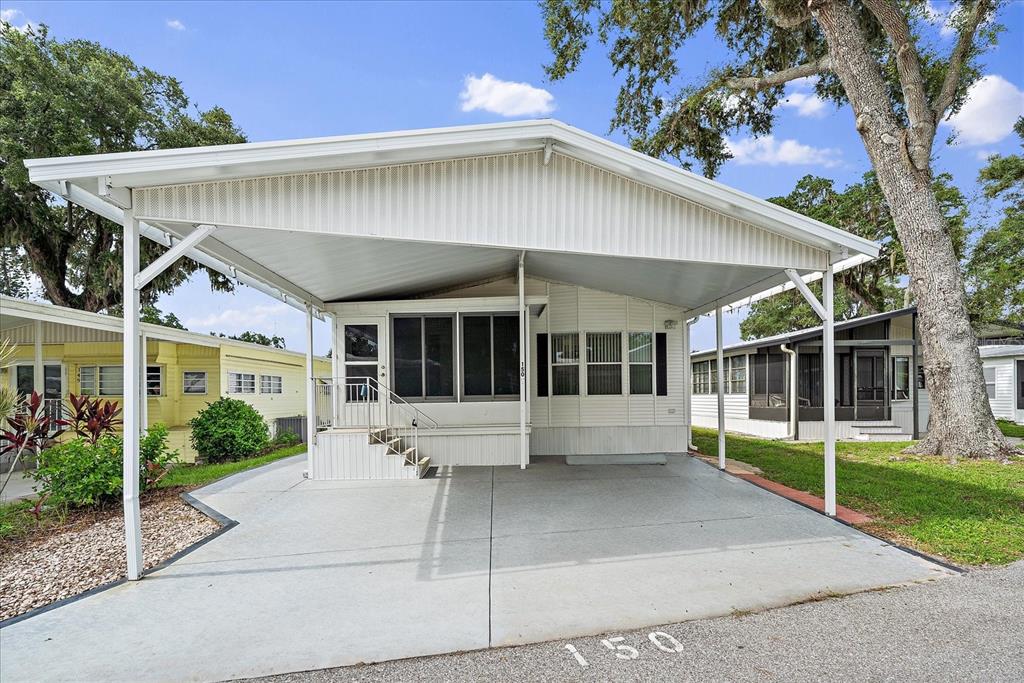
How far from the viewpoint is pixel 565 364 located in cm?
1016

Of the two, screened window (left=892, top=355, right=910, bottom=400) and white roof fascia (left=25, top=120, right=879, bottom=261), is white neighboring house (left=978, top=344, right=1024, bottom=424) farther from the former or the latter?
white roof fascia (left=25, top=120, right=879, bottom=261)

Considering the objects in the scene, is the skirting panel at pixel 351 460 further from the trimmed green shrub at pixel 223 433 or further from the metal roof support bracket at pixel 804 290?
the metal roof support bracket at pixel 804 290

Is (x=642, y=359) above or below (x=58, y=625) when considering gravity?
above

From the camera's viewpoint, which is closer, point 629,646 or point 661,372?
point 629,646

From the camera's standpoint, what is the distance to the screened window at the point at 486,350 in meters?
8.92

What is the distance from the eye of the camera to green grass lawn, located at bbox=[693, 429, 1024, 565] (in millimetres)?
4875

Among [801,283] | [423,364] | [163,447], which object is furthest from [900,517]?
[163,447]

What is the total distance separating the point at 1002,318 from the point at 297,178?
18.8 meters

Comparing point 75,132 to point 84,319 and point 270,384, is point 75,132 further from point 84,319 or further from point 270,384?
point 270,384

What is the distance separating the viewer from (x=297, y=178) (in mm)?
4523

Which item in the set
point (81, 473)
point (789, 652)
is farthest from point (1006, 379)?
point (81, 473)

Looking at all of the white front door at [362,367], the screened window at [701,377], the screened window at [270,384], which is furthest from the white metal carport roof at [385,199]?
the screened window at [701,377]

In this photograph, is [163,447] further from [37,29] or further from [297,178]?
[37,29]

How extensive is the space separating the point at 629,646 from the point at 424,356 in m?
6.36
